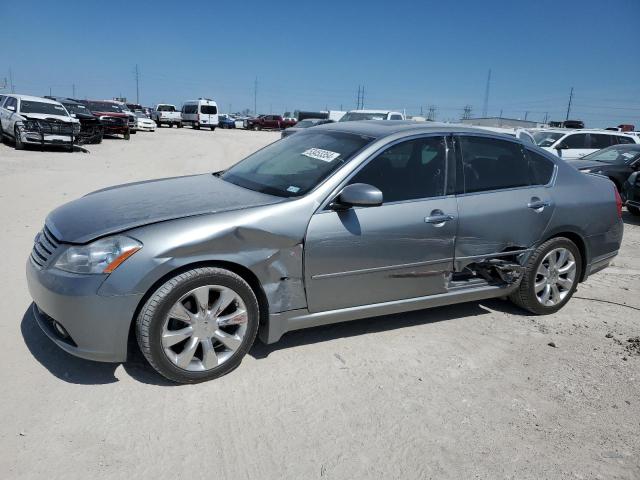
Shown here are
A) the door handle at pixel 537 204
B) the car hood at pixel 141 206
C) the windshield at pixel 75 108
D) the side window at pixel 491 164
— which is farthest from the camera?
the windshield at pixel 75 108

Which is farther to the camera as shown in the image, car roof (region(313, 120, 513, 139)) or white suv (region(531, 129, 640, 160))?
white suv (region(531, 129, 640, 160))

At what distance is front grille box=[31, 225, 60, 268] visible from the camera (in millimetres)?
3199

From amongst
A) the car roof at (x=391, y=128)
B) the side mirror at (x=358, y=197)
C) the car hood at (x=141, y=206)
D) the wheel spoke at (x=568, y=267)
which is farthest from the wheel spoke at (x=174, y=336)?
the wheel spoke at (x=568, y=267)

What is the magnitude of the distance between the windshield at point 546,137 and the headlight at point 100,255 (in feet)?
48.2

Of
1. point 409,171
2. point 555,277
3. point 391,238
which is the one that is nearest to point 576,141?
point 555,277

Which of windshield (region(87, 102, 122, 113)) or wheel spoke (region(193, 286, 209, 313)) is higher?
windshield (region(87, 102, 122, 113))

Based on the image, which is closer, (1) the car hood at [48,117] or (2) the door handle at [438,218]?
(2) the door handle at [438,218]

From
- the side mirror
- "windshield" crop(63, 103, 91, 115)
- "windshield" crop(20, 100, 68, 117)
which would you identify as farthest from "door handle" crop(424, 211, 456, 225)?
"windshield" crop(63, 103, 91, 115)

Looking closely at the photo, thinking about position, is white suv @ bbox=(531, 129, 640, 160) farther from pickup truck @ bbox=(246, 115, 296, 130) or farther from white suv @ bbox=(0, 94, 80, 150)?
pickup truck @ bbox=(246, 115, 296, 130)

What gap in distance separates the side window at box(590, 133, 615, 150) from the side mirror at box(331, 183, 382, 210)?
46.3ft

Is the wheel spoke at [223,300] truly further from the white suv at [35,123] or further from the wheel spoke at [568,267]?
the white suv at [35,123]

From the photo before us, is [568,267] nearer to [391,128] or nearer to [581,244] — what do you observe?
[581,244]

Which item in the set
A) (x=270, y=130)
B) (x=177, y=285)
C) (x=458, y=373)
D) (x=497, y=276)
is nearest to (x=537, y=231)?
(x=497, y=276)

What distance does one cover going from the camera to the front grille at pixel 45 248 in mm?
3199
